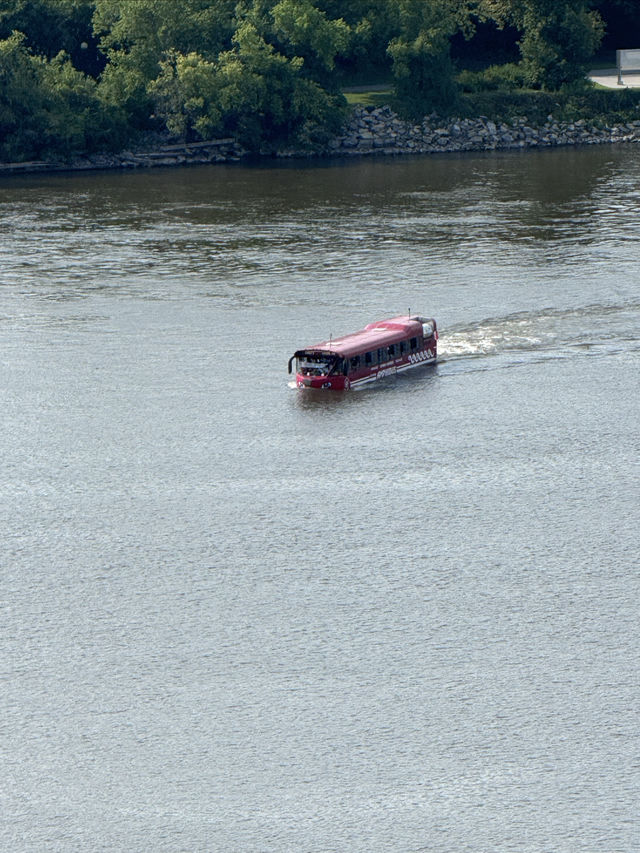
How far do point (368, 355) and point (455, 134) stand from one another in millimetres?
81965

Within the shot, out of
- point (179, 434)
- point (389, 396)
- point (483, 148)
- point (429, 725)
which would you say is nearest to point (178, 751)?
point (429, 725)

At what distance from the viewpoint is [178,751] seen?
37.2 m

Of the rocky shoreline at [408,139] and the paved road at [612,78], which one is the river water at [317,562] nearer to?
the rocky shoreline at [408,139]

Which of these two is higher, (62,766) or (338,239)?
(338,239)

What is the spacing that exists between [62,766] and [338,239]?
6281 centimetres

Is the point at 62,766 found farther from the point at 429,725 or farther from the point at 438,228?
the point at 438,228

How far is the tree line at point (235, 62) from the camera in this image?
5295 inches

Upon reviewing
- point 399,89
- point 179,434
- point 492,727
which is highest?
point 399,89

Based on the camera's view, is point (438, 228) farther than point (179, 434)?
Yes

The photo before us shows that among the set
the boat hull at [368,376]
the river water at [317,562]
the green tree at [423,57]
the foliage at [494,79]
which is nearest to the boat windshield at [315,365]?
the boat hull at [368,376]

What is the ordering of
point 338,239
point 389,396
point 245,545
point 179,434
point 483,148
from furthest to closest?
point 483,148 < point 338,239 < point 389,396 < point 179,434 < point 245,545

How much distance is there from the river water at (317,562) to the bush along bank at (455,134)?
53.7 m

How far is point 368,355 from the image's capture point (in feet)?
210

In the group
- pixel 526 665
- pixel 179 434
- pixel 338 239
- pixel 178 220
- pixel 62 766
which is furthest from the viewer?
pixel 178 220
